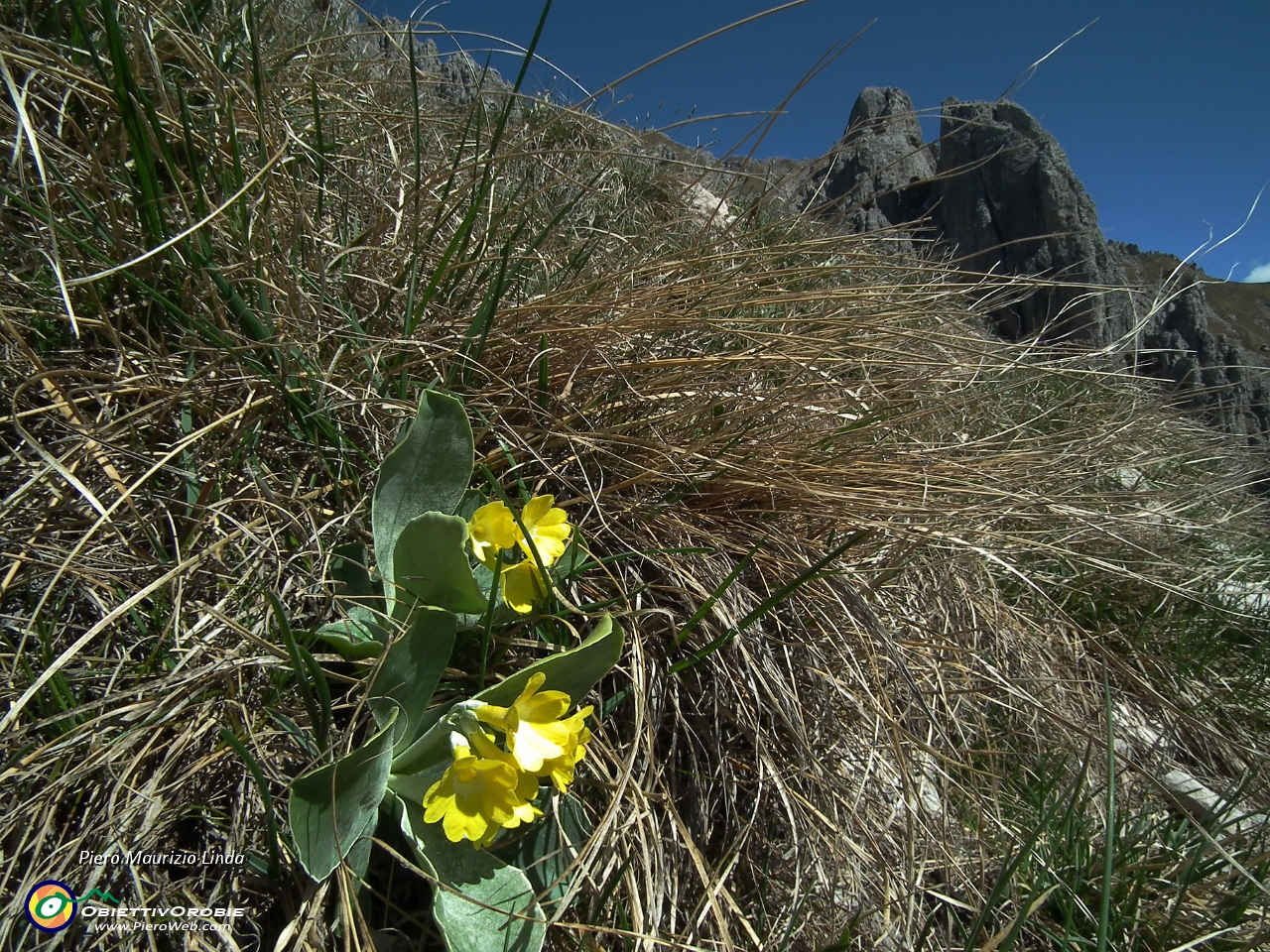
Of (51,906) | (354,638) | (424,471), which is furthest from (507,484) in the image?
(51,906)

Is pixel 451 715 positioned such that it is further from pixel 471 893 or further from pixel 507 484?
pixel 507 484

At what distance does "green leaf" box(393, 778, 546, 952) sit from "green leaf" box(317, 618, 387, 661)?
164mm

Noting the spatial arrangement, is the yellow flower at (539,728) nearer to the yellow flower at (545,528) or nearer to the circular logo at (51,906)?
the yellow flower at (545,528)

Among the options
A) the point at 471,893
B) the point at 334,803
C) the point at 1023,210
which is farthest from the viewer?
the point at 1023,210

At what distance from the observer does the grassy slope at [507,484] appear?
741 mm

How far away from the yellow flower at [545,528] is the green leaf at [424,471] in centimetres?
10

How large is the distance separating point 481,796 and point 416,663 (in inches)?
6.2

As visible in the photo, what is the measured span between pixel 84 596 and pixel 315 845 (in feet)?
1.40

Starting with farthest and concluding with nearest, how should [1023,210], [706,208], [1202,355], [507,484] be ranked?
[1023,210] → [1202,355] → [706,208] → [507,484]

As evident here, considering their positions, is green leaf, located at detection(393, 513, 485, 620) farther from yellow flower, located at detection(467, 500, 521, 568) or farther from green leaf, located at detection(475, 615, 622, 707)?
green leaf, located at detection(475, 615, 622, 707)

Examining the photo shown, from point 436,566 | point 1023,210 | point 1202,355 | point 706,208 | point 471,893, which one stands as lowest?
point 471,893

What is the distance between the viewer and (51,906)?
2.05 ft

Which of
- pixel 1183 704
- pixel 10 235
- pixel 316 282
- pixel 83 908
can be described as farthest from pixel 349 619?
pixel 1183 704

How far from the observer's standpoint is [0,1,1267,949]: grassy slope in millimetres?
741
